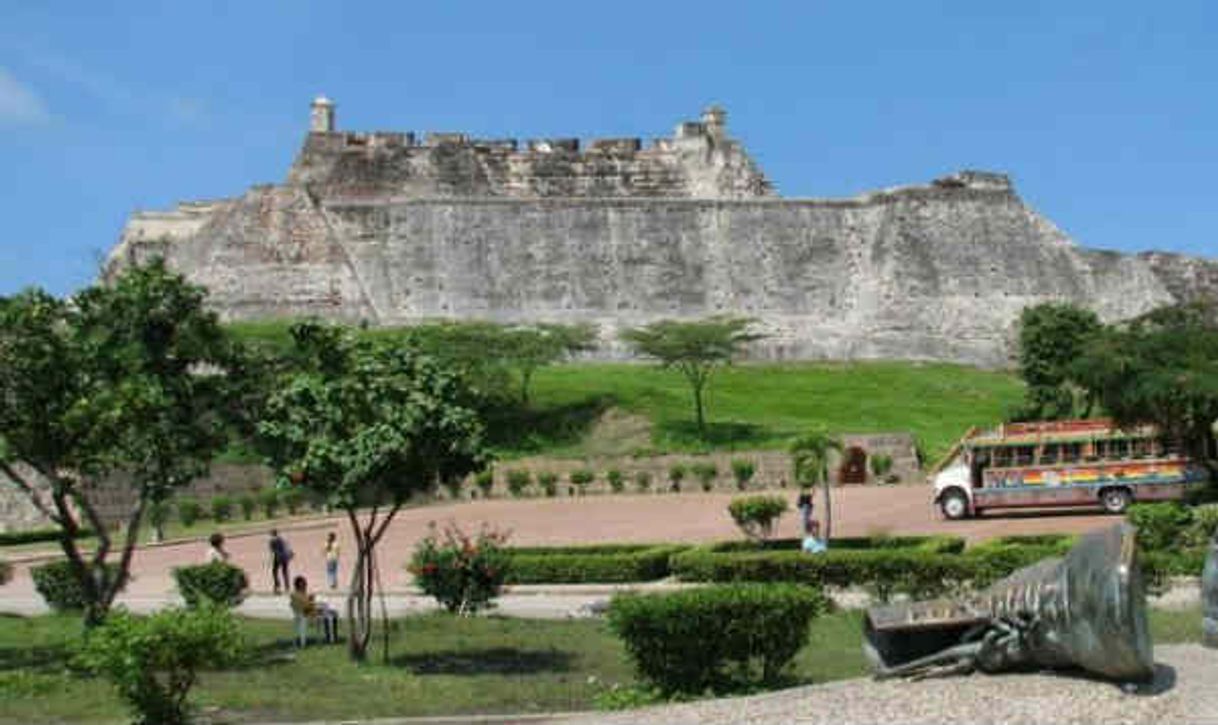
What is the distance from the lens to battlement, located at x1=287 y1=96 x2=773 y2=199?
200 feet

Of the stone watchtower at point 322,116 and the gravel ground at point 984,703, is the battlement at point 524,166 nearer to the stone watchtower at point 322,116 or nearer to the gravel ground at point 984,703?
the stone watchtower at point 322,116

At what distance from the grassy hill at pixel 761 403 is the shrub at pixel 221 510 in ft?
22.8

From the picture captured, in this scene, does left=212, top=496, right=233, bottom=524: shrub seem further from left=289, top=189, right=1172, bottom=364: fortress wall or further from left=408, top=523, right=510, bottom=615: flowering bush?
left=408, top=523, right=510, bottom=615: flowering bush

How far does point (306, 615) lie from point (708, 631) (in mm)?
5582

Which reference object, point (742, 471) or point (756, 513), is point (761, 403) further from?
point (756, 513)

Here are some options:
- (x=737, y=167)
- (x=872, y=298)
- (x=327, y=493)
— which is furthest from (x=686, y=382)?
(x=327, y=493)

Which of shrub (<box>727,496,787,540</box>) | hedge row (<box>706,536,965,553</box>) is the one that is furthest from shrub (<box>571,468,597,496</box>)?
hedge row (<box>706,536,965,553</box>)

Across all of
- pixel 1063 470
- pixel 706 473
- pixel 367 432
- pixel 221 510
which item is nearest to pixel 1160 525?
pixel 1063 470

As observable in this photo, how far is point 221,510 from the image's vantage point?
35.5 meters

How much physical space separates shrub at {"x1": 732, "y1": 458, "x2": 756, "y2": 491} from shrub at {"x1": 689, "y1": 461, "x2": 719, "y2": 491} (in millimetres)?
410

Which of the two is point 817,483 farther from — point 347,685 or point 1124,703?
point 1124,703

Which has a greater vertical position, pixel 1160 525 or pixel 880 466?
pixel 880 466

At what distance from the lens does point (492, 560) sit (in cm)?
1852

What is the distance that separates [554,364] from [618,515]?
1837 cm
